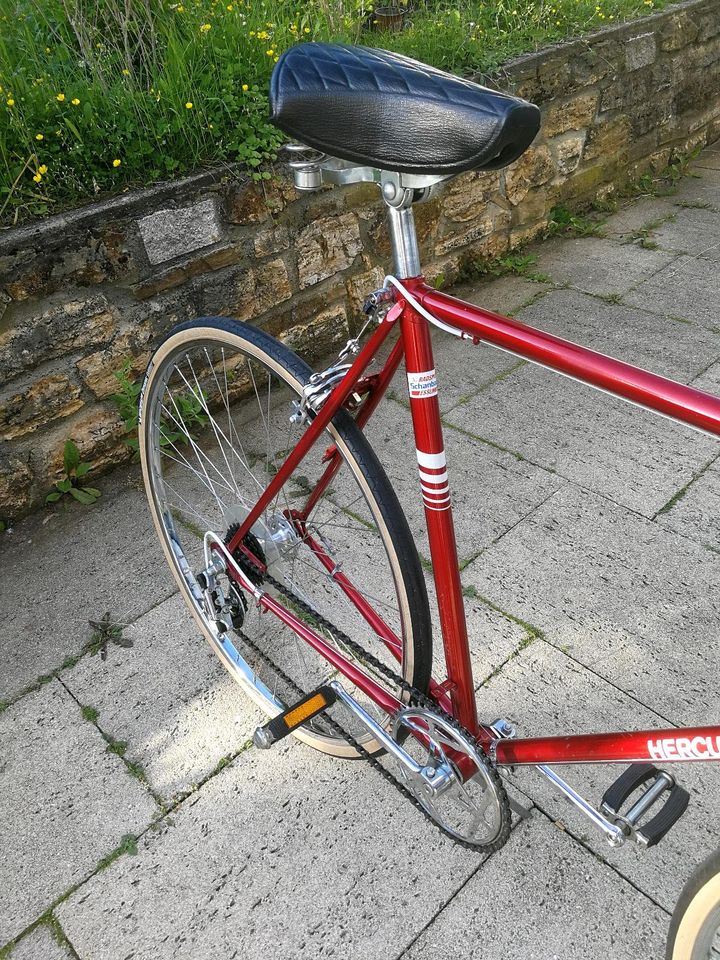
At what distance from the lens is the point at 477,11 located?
3.57 m

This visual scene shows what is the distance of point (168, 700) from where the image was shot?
1904 mm

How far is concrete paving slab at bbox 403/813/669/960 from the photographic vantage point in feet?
4.60

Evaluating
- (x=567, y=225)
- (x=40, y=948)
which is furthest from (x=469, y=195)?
(x=40, y=948)

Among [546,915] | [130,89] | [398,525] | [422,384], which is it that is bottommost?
[546,915]

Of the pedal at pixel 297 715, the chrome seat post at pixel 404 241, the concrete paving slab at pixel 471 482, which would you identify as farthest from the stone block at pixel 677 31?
the pedal at pixel 297 715

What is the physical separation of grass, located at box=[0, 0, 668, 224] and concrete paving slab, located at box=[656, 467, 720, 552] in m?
1.63

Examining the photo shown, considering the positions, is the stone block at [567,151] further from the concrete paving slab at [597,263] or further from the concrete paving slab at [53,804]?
the concrete paving slab at [53,804]

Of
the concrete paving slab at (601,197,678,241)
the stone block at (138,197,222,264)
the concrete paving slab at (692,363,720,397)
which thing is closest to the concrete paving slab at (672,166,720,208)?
the concrete paving slab at (601,197,678,241)

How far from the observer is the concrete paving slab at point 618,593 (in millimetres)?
1823

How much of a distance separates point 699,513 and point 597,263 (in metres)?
1.69

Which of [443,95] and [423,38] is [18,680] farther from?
[423,38]

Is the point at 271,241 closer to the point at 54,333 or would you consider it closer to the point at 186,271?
the point at 186,271

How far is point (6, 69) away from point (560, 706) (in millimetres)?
2376

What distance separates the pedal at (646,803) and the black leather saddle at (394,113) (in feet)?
3.06
